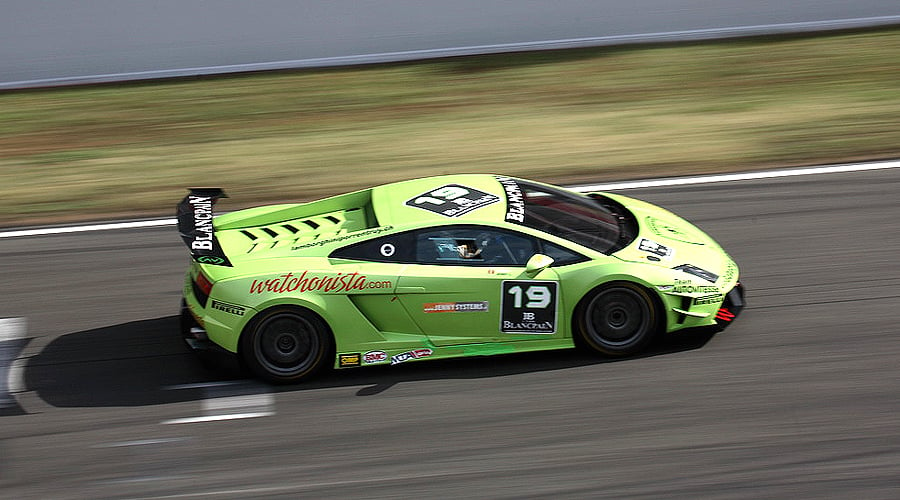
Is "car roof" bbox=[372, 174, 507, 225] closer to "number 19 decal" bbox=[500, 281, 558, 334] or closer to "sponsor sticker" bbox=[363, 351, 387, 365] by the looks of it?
"number 19 decal" bbox=[500, 281, 558, 334]

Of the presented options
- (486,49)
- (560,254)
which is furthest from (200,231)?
(486,49)

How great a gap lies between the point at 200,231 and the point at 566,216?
2.57 metres

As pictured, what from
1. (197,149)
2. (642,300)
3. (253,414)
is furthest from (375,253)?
(197,149)

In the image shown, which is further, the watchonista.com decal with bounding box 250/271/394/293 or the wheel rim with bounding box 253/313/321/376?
the wheel rim with bounding box 253/313/321/376

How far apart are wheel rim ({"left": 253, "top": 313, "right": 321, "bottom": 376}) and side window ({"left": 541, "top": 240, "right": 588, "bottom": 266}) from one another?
5.41 ft

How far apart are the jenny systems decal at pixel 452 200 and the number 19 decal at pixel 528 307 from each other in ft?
2.07

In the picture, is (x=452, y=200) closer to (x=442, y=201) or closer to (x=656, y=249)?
(x=442, y=201)

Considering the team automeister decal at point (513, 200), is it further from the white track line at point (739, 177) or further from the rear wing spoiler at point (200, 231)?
the white track line at point (739, 177)

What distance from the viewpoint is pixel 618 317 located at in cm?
711

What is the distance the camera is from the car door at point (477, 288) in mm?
6906

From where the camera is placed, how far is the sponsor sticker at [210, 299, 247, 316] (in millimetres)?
6883

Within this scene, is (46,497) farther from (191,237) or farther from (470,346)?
(470,346)

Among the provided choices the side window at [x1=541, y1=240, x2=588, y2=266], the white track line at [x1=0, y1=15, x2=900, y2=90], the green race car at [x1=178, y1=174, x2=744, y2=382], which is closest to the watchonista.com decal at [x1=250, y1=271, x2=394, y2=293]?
the green race car at [x1=178, y1=174, x2=744, y2=382]

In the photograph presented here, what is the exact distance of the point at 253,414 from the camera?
6.82 meters
